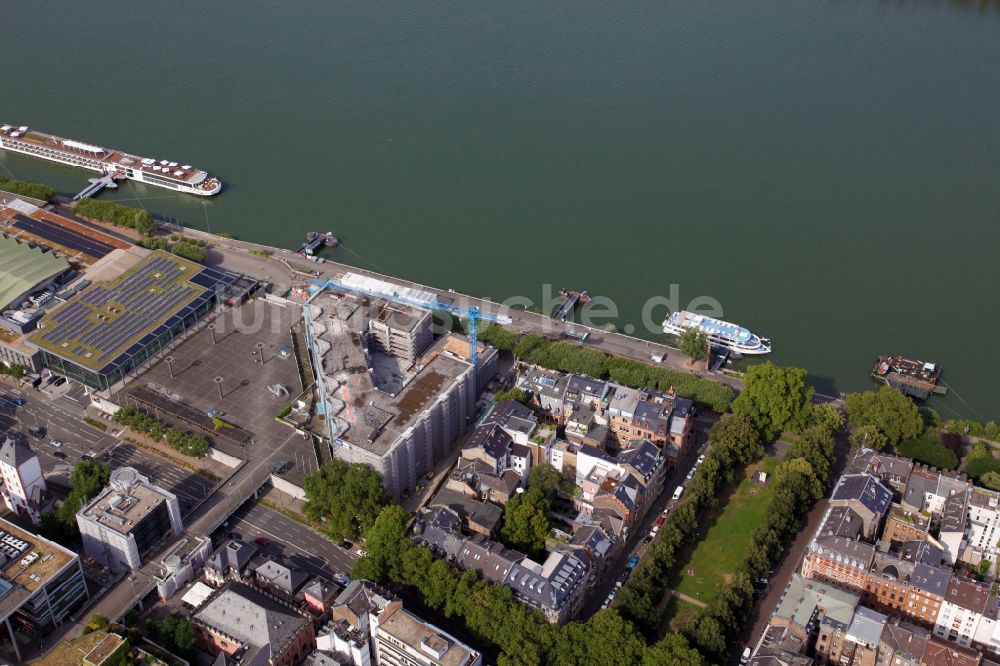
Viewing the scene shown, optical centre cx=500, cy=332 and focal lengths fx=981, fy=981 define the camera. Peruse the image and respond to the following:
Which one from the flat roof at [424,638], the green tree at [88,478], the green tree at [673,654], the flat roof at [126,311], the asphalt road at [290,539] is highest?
the flat roof at [126,311]

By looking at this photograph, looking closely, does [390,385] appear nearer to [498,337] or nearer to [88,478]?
[498,337]

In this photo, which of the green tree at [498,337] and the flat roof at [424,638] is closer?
the flat roof at [424,638]

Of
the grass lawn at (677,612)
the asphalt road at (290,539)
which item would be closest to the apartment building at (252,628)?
the asphalt road at (290,539)

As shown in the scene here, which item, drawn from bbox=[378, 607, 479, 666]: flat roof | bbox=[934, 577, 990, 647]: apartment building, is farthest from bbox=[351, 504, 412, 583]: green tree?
bbox=[934, 577, 990, 647]: apartment building

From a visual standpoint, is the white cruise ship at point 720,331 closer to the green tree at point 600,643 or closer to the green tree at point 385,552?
the green tree at point 600,643

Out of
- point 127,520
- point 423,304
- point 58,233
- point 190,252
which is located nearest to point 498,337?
point 423,304
